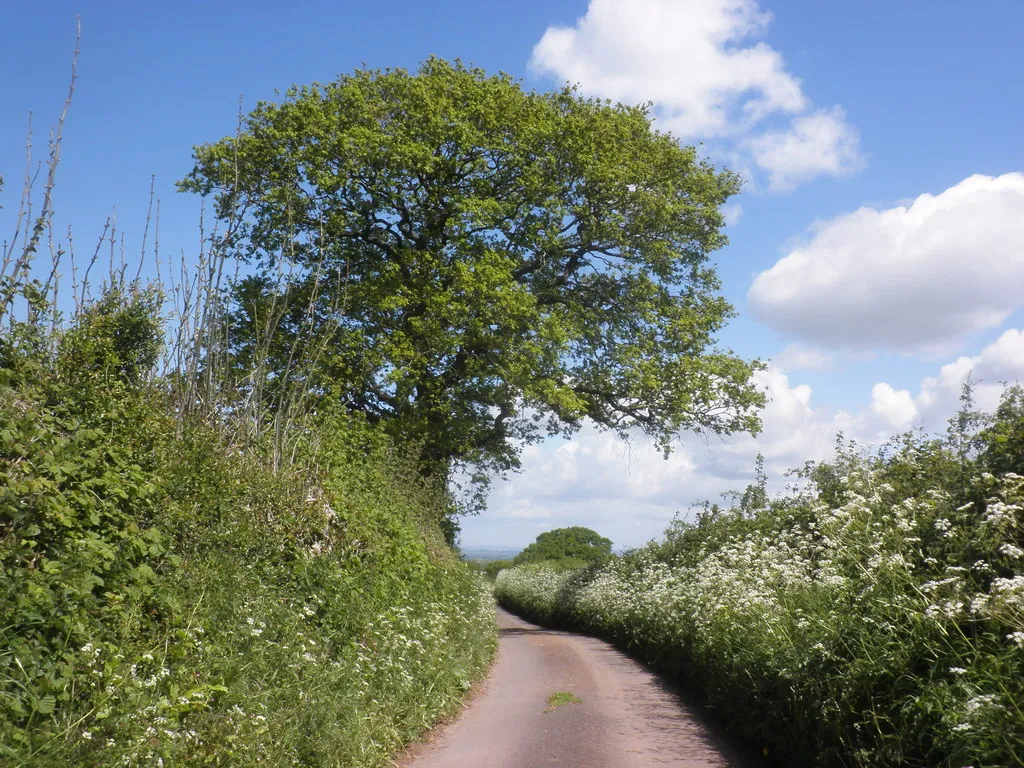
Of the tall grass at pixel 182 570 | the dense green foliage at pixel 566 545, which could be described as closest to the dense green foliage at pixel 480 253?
the tall grass at pixel 182 570

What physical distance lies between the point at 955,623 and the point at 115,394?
7655 millimetres

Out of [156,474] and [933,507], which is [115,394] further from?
[933,507]

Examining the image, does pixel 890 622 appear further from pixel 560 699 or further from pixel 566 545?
pixel 566 545

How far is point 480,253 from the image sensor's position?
2212 cm

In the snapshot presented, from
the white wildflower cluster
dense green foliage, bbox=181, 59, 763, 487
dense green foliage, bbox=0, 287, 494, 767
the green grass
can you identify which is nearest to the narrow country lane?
the green grass

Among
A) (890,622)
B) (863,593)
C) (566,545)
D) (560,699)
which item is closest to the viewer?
(890,622)

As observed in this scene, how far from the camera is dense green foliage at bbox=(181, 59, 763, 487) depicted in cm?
2100

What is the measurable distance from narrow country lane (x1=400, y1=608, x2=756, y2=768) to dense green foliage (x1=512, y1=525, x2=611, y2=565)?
172 ft

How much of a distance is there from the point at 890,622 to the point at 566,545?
2543 inches

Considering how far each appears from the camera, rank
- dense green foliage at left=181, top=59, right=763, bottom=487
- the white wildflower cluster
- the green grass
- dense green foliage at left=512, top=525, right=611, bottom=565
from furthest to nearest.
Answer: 1. dense green foliage at left=512, top=525, right=611, bottom=565
2. dense green foliage at left=181, top=59, right=763, bottom=487
3. the green grass
4. the white wildflower cluster

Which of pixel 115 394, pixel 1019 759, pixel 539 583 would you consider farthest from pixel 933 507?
pixel 539 583

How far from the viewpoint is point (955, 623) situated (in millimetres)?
6016

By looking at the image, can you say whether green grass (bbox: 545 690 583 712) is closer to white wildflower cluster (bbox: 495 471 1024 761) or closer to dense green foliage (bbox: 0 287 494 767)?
dense green foliage (bbox: 0 287 494 767)

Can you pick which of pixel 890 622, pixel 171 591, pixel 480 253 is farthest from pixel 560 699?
pixel 480 253
